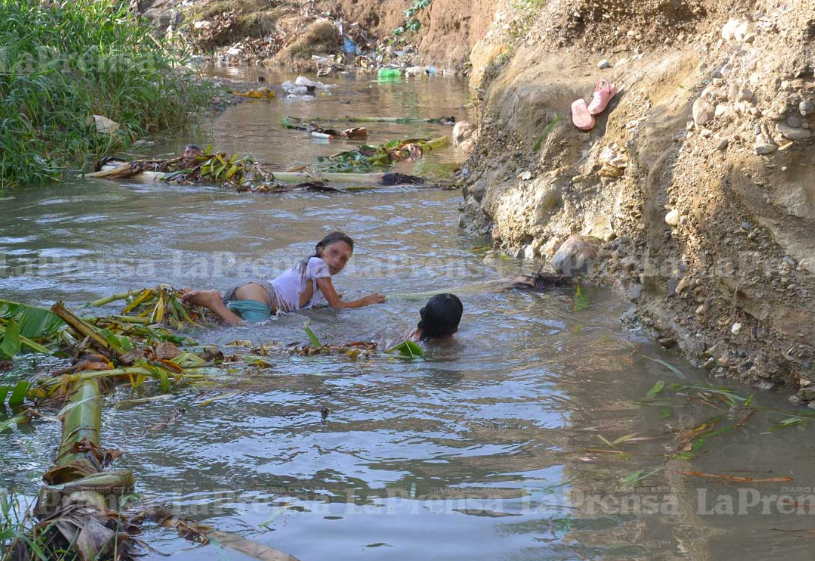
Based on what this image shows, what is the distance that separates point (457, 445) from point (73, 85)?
29.8ft

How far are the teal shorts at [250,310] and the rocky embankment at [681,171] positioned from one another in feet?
7.45

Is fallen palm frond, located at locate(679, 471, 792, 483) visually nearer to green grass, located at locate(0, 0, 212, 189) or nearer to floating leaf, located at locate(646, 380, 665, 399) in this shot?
floating leaf, located at locate(646, 380, 665, 399)

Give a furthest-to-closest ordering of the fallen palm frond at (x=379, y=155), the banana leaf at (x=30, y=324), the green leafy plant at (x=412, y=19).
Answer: the green leafy plant at (x=412, y=19) < the fallen palm frond at (x=379, y=155) < the banana leaf at (x=30, y=324)

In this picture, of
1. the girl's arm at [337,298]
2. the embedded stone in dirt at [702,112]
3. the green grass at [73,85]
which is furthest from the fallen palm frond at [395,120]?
the embedded stone in dirt at [702,112]

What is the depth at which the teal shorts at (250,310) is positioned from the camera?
6.04 metres

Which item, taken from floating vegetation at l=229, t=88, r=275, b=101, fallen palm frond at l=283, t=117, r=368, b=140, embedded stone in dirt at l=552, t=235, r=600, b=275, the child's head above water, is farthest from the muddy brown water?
floating vegetation at l=229, t=88, r=275, b=101

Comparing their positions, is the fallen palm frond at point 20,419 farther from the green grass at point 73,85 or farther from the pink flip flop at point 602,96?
the green grass at point 73,85

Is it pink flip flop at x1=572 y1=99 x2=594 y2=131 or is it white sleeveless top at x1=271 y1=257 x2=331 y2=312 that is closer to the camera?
white sleeveless top at x1=271 y1=257 x2=331 y2=312

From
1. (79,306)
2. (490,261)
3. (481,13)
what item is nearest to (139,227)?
(79,306)

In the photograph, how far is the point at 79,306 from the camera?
5.99 meters

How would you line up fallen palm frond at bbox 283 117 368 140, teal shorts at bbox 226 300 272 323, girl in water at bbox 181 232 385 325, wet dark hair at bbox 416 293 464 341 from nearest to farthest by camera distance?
wet dark hair at bbox 416 293 464 341 → teal shorts at bbox 226 300 272 323 → girl in water at bbox 181 232 385 325 → fallen palm frond at bbox 283 117 368 140

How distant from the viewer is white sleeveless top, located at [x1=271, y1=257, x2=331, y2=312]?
251 inches

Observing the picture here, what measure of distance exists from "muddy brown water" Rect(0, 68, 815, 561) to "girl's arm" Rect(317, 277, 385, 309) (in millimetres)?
89

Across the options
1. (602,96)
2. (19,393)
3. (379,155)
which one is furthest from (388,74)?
(19,393)
